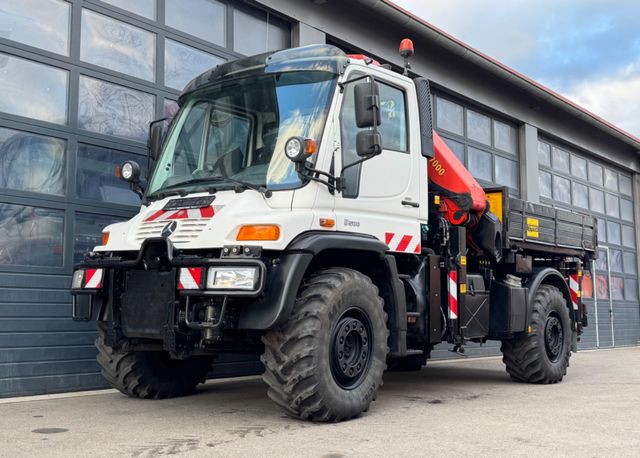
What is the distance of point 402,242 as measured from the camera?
6.43m

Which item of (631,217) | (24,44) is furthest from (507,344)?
(631,217)

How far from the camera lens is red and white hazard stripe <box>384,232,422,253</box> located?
6250mm

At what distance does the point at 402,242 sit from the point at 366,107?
59.6 inches

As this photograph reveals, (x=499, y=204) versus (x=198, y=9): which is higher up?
(x=198, y=9)

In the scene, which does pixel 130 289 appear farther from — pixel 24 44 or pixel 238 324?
pixel 24 44

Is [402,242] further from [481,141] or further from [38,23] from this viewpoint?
[481,141]

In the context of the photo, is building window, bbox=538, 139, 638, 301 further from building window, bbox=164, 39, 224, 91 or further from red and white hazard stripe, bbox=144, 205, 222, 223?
red and white hazard stripe, bbox=144, 205, 222, 223

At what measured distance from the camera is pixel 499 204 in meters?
8.30

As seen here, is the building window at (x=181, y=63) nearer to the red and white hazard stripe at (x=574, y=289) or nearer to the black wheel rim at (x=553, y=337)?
the black wheel rim at (x=553, y=337)

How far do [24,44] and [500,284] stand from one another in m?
6.03

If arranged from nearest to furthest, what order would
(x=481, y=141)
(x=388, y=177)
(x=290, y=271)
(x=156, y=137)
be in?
(x=290, y=271) < (x=388, y=177) < (x=156, y=137) < (x=481, y=141)

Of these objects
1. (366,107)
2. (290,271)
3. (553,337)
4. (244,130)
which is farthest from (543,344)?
(244,130)

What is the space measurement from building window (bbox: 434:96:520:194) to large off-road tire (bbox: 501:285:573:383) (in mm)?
5621

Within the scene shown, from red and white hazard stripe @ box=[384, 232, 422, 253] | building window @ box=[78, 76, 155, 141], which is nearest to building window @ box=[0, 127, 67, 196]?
building window @ box=[78, 76, 155, 141]
